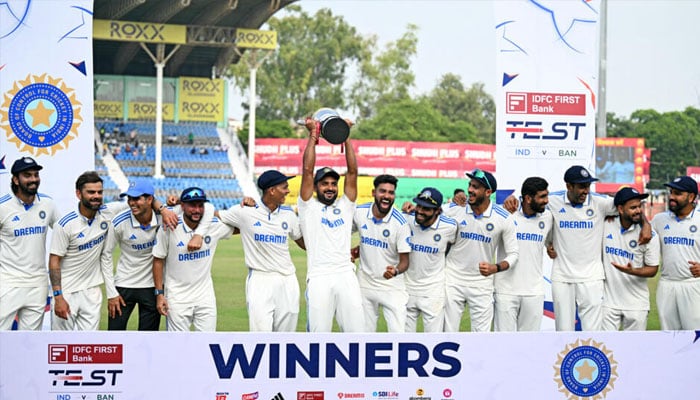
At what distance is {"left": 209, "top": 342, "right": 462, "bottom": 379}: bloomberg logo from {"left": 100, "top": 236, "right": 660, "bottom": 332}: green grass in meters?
5.23

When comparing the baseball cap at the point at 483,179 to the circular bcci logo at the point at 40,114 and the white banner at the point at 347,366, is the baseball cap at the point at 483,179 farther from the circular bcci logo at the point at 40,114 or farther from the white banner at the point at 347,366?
the circular bcci logo at the point at 40,114

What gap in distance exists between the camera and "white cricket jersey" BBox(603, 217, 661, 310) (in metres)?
8.52

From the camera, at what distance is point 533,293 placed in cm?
876

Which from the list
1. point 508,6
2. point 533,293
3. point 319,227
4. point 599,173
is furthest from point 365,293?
point 599,173

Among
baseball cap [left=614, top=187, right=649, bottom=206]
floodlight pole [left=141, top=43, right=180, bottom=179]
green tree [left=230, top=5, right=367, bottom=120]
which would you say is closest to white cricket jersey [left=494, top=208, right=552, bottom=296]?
baseball cap [left=614, top=187, right=649, bottom=206]

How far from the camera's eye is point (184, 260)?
8023 mm

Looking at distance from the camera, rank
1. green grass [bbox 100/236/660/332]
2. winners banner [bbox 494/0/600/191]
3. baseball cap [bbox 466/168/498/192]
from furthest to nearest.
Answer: green grass [bbox 100/236/660/332]
winners banner [bbox 494/0/600/191]
baseball cap [bbox 466/168/498/192]

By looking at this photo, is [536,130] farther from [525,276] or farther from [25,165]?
[25,165]

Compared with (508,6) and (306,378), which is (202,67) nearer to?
(508,6)

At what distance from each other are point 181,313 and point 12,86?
3.27 m

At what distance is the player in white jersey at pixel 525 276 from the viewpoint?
8727 mm

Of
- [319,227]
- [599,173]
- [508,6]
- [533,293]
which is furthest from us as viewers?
[599,173]

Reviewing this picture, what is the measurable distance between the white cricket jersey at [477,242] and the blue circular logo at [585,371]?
1.78 meters

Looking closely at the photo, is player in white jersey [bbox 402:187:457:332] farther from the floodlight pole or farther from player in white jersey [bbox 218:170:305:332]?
the floodlight pole
